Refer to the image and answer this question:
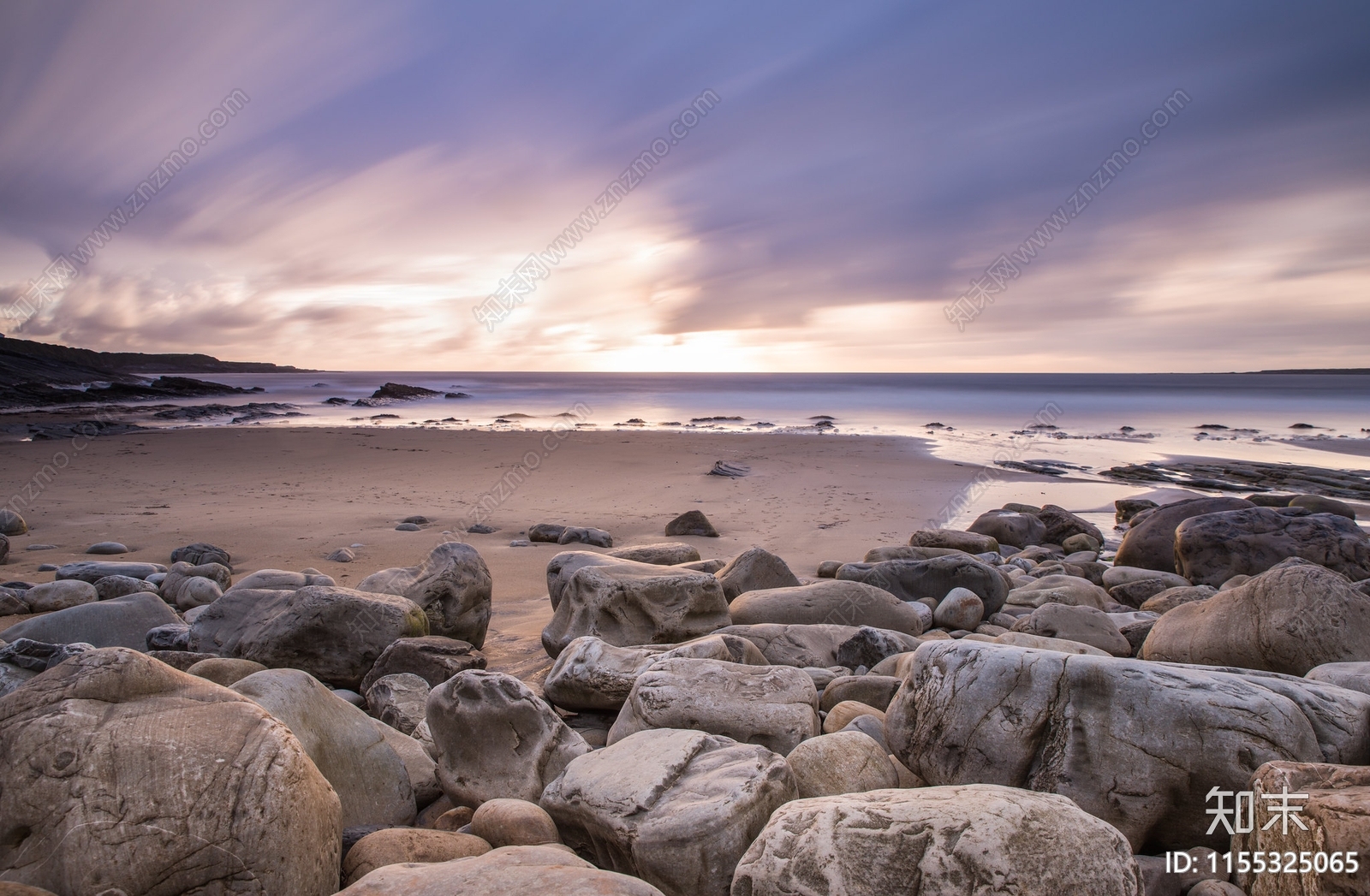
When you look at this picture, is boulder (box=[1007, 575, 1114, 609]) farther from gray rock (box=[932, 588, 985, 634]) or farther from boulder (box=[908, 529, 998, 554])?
boulder (box=[908, 529, 998, 554])

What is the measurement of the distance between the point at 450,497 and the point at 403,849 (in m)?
9.84

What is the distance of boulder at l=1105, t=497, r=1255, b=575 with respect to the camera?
297 inches

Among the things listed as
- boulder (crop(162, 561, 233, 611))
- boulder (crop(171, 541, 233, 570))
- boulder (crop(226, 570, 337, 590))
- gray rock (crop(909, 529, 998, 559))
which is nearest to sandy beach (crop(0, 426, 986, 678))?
boulder (crop(171, 541, 233, 570))

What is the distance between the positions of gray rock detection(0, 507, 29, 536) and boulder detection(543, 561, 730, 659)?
23.5 feet

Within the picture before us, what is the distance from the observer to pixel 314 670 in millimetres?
4215

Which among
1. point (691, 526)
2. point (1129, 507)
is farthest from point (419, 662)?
Result: point (1129, 507)

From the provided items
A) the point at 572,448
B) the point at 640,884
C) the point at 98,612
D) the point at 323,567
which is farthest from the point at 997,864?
the point at 572,448

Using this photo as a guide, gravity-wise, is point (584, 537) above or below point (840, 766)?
below

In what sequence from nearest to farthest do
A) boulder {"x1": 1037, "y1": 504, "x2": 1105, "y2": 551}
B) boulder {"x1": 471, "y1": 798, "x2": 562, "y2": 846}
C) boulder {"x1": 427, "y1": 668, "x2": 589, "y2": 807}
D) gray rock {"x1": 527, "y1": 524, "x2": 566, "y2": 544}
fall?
boulder {"x1": 471, "y1": 798, "x2": 562, "y2": 846}, boulder {"x1": 427, "y1": 668, "x2": 589, "y2": 807}, gray rock {"x1": 527, "y1": 524, "x2": 566, "y2": 544}, boulder {"x1": 1037, "y1": 504, "x2": 1105, "y2": 551}

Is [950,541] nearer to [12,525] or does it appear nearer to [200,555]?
[200,555]

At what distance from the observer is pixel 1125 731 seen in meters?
2.59

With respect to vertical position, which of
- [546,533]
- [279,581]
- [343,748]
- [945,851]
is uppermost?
[945,851]

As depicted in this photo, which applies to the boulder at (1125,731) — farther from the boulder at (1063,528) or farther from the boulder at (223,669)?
the boulder at (1063,528)

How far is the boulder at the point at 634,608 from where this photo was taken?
4660 millimetres
